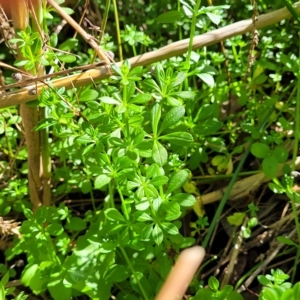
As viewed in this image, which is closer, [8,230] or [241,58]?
[8,230]

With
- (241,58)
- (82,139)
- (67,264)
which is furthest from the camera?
(241,58)

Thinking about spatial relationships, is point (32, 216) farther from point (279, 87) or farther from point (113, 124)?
point (279, 87)

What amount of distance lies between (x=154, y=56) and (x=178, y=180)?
1.10 ft

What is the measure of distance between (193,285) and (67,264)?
303mm

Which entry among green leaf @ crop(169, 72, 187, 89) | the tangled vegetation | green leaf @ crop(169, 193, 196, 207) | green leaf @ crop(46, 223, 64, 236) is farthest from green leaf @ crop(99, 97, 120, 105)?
green leaf @ crop(46, 223, 64, 236)

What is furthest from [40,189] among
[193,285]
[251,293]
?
[251,293]

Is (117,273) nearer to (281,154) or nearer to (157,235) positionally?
(157,235)

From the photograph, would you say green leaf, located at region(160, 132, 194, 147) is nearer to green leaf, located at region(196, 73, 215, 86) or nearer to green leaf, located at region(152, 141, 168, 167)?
green leaf, located at region(152, 141, 168, 167)

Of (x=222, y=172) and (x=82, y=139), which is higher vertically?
(x=82, y=139)

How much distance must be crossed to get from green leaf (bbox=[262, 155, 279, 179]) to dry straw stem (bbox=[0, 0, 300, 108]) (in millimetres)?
325

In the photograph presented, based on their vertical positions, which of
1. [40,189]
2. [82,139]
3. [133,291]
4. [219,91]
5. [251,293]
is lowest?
[251,293]

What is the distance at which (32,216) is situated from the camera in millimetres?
1236

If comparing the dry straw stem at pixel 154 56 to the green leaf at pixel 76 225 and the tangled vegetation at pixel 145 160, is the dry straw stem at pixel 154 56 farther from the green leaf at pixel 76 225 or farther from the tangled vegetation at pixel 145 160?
the green leaf at pixel 76 225

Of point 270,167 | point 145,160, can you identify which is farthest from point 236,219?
point 145,160
